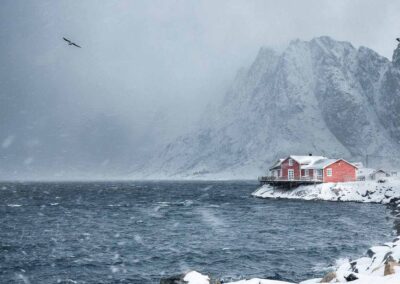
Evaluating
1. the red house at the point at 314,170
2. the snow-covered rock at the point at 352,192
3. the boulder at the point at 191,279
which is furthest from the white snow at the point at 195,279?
the red house at the point at 314,170

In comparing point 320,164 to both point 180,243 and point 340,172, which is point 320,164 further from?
point 180,243

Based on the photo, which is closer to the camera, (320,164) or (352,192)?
(352,192)

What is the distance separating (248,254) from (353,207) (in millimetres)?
50024

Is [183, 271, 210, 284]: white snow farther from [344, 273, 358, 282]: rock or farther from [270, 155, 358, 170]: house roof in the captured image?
[270, 155, 358, 170]: house roof

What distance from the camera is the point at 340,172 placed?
11106cm

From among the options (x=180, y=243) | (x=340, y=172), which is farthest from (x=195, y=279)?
(x=340, y=172)

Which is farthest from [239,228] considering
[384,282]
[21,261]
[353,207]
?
[384,282]

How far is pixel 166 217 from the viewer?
77.2m

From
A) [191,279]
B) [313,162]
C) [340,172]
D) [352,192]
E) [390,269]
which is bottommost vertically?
[191,279]

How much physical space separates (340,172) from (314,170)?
600 cm

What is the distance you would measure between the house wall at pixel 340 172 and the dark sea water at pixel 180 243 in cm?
2556

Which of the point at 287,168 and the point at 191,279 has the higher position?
the point at 287,168

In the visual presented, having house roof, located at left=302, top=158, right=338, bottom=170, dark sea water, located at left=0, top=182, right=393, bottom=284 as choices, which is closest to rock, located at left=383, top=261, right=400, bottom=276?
dark sea water, located at left=0, top=182, right=393, bottom=284

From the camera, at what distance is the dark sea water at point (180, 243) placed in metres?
39.5
